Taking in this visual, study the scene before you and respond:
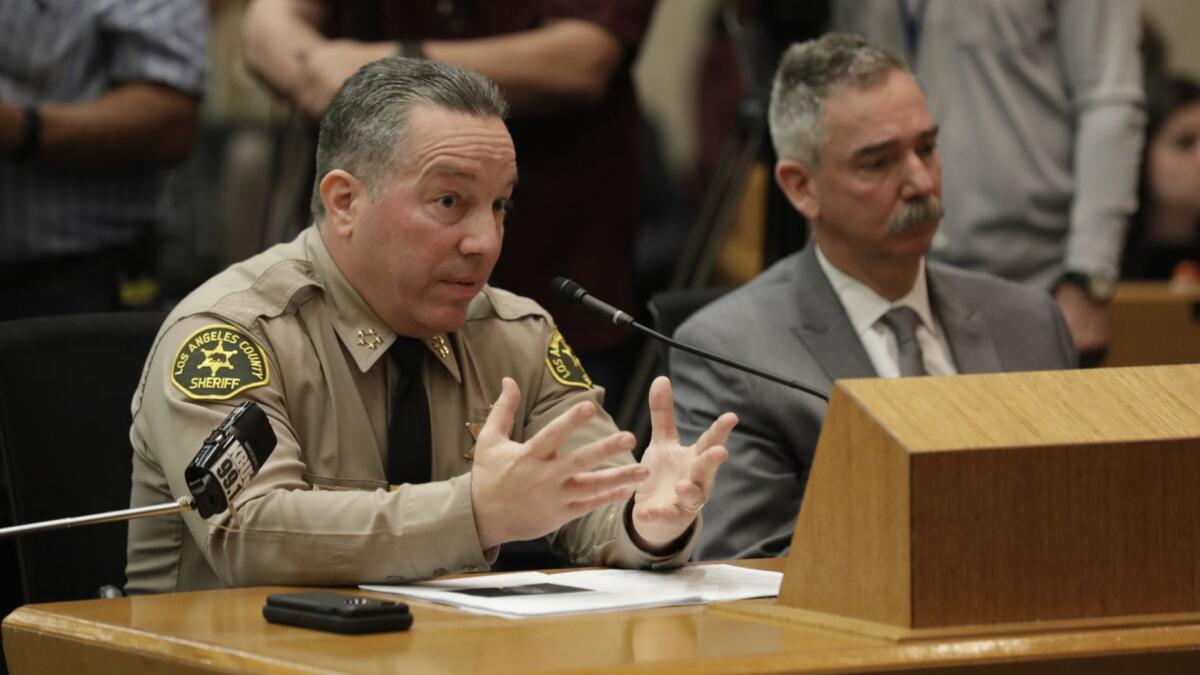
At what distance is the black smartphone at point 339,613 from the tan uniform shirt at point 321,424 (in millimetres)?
293

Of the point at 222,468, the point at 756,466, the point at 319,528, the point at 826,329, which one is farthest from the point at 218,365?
the point at 826,329

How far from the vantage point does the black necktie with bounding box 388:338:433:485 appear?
2.62m

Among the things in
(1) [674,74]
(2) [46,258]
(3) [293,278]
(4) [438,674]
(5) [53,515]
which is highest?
(1) [674,74]

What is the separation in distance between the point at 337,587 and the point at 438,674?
0.66m

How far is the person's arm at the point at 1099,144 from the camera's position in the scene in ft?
13.3

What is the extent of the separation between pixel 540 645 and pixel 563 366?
1058 mm

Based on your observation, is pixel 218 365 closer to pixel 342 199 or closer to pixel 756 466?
pixel 342 199

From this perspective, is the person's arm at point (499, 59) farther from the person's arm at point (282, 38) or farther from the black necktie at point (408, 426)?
the black necktie at point (408, 426)

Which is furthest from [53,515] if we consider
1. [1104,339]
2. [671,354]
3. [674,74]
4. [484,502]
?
[674,74]

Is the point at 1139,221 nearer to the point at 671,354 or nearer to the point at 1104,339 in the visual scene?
the point at 1104,339

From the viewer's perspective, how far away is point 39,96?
395 centimetres

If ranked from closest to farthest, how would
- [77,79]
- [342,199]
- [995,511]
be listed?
[995,511] → [342,199] → [77,79]

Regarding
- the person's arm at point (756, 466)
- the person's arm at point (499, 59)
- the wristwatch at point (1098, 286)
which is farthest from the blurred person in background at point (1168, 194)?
the person's arm at point (756, 466)

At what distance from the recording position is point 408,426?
8.63ft
